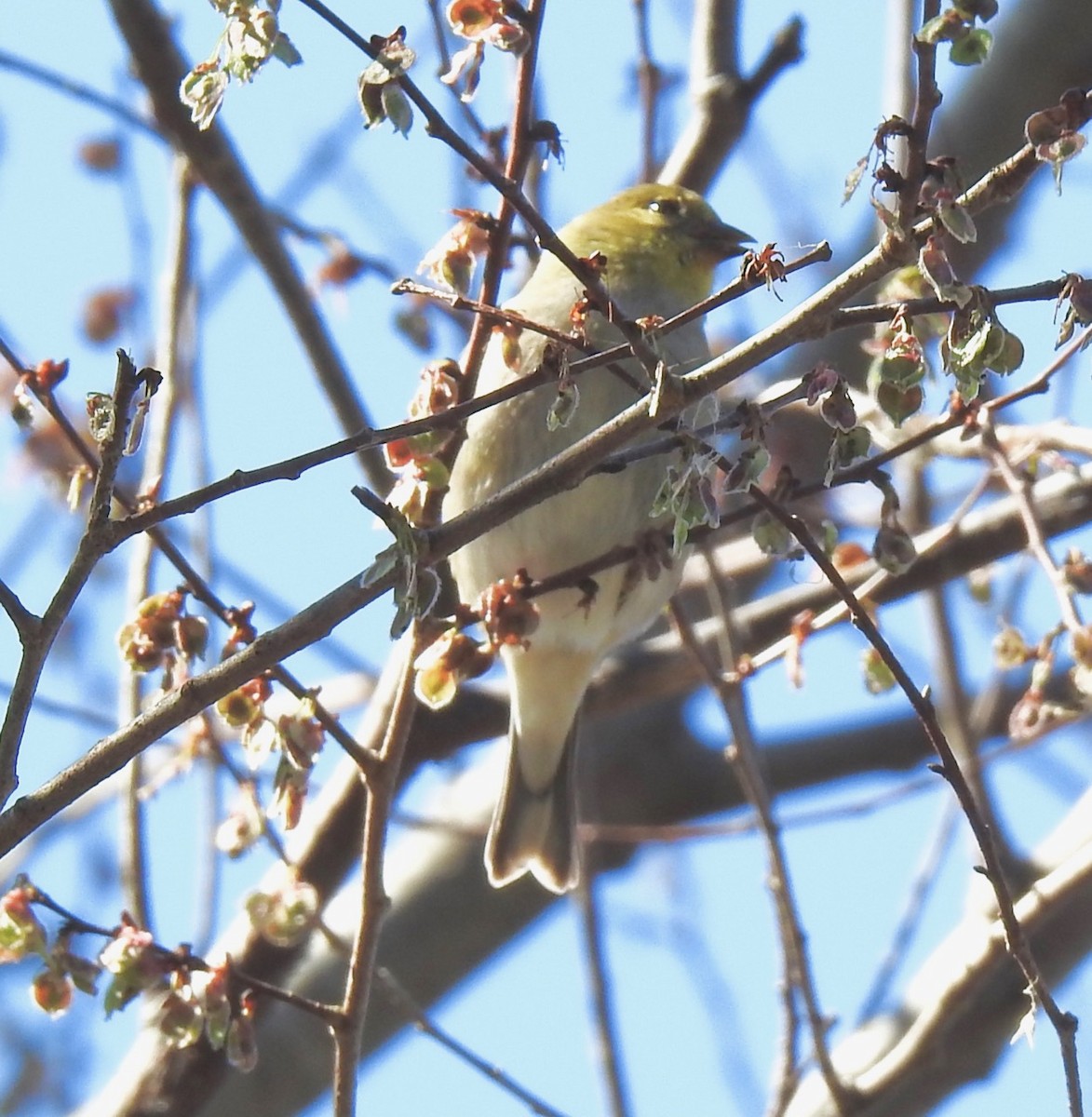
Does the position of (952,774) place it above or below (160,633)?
below

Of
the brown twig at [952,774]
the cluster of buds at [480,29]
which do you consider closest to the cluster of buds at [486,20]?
the cluster of buds at [480,29]

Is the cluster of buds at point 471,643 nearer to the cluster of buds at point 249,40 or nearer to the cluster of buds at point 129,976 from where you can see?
the cluster of buds at point 129,976

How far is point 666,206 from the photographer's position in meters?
3.61

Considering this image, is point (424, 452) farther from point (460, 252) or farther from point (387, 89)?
point (387, 89)

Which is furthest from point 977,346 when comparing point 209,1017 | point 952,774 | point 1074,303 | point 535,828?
point 535,828

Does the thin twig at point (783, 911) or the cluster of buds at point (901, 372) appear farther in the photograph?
the thin twig at point (783, 911)

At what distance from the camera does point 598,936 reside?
2.86 meters

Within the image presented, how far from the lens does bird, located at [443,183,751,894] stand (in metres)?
2.98

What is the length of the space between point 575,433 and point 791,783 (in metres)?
2.04

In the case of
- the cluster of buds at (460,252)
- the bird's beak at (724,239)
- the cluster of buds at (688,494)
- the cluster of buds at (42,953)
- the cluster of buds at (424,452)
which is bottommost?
the cluster of buds at (42,953)

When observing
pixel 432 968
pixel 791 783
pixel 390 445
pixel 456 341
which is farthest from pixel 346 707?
pixel 390 445

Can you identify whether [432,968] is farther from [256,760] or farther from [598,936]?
[256,760]

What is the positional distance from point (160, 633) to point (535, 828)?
1526mm

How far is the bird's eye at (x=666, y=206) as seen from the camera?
3590mm
